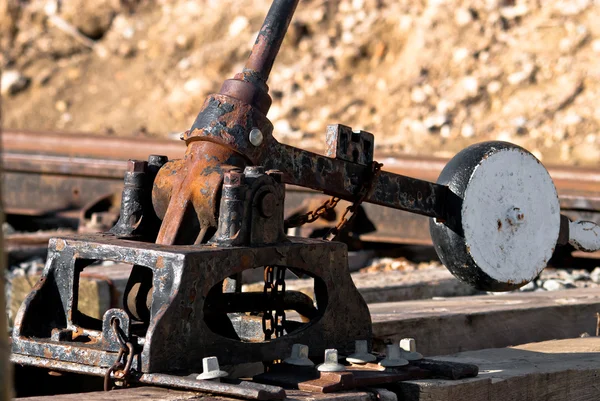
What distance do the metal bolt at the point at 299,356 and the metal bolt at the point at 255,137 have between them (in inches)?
21.9

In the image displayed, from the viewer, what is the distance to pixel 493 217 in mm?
3543

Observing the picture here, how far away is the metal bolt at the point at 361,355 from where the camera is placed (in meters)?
3.04

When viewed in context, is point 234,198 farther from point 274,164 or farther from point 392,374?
point 392,374

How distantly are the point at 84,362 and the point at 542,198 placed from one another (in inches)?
64.0

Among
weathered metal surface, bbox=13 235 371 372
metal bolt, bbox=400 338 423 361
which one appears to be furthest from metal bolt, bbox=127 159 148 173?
metal bolt, bbox=400 338 423 361

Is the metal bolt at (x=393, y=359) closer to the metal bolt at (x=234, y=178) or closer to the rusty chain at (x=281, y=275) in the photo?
the rusty chain at (x=281, y=275)

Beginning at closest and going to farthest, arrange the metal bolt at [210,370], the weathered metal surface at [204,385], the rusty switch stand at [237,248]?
the weathered metal surface at [204,385] → the metal bolt at [210,370] → the rusty switch stand at [237,248]

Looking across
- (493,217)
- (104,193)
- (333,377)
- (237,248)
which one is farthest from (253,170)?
(104,193)

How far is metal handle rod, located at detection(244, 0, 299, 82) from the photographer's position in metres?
3.16

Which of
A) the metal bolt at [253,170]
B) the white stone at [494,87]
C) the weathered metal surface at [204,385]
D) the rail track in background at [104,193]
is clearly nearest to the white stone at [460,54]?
the white stone at [494,87]

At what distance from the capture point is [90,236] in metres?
3.14

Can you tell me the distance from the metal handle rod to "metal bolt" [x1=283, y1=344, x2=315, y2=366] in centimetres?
76

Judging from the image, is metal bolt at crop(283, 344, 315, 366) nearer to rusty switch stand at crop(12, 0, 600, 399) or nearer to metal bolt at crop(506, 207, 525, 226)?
rusty switch stand at crop(12, 0, 600, 399)

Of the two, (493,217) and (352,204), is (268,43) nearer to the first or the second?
(352,204)
